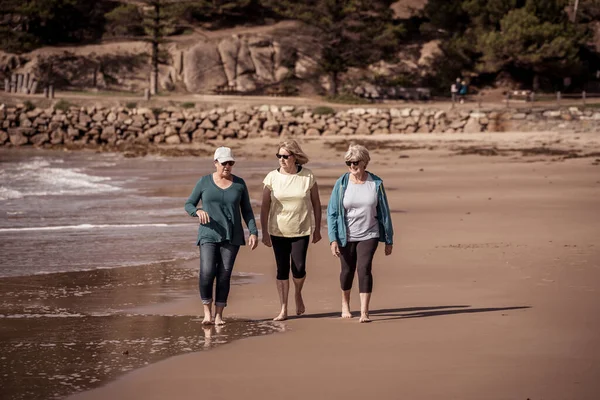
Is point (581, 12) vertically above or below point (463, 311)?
above

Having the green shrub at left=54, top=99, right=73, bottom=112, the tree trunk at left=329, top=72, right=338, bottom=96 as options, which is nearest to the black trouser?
the green shrub at left=54, top=99, right=73, bottom=112

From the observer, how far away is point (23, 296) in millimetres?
11016

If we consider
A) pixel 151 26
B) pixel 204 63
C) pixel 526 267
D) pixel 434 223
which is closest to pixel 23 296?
pixel 526 267

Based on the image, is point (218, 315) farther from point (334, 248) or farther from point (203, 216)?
point (334, 248)

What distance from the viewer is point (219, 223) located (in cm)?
907

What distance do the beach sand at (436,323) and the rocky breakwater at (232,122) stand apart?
85.0 ft

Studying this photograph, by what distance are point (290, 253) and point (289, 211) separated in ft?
1.36

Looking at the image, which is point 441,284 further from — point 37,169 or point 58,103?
point 58,103

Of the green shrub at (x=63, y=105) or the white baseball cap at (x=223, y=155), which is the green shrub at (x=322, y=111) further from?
the white baseball cap at (x=223, y=155)

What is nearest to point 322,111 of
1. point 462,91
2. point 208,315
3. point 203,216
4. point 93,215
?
point 462,91

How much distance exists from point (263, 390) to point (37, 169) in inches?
1048

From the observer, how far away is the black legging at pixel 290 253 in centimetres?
948

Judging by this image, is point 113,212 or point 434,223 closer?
point 434,223

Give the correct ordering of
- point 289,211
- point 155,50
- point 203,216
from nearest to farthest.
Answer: point 203,216 → point 289,211 → point 155,50
